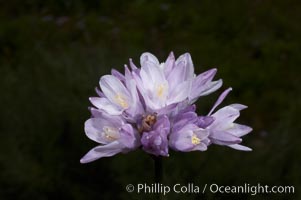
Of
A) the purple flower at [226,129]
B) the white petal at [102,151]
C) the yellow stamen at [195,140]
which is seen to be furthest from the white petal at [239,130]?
the white petal at [102,151]

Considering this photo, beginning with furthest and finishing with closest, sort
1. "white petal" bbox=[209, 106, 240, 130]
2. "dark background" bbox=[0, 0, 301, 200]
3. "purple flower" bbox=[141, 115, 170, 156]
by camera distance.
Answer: "dark background" bbox=[0, 0, 301, 200]
"white petal" bbox=[209, 106, 240, 130]
"purple flower" bbox=[141, 115, 170, 156]

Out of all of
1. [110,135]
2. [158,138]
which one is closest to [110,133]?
[110,135]

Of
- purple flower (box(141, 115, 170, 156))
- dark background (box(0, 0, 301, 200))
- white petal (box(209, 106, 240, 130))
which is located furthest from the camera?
dark background (box(0, 0, 301, 200))

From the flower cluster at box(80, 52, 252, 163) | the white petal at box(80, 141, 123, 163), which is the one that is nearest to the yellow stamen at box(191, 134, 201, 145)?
the flower cluster at box(80, 52, 252, 163)

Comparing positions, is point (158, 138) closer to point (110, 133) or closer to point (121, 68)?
point (110, 133)

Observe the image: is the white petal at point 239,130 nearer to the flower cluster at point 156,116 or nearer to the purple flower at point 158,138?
the flower cluster at point 156,116

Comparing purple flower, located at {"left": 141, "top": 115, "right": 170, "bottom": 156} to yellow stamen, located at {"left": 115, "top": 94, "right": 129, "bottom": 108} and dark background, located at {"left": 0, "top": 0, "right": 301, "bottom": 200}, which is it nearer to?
yellow stamen, located at {"left": 115, "top": 94, "right": 129, "bottom": 108}
